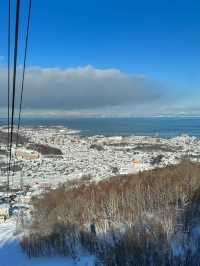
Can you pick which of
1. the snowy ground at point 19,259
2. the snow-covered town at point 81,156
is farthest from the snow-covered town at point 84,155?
the snowy ground at point 19,259

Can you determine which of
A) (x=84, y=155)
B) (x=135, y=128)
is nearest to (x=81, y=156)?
(x=84, y=155)

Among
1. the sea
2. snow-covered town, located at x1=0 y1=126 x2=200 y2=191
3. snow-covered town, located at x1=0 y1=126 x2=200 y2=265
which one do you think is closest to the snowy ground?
snow-covered town, located at x1=0 y1=126 x2=200 y2=265

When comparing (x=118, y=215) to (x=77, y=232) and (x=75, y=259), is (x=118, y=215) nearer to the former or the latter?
(x=77, y=232)

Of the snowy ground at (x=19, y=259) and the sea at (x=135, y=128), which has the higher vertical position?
the sea at (x=135, y=128)

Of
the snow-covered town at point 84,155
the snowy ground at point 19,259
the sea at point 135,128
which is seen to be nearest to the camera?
the snowy ground at point 19,259

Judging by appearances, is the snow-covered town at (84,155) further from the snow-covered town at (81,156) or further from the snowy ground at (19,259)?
the snowy ground at (19,259)

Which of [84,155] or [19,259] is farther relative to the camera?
[84,155]

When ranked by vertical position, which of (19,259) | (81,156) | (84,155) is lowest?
(81,156)

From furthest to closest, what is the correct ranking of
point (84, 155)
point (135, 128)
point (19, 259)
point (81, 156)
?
point (135, 128) → point (84, 155) → point (81, 156) → point (19, 259)

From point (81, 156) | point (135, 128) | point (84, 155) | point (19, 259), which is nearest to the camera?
point (19, 259)

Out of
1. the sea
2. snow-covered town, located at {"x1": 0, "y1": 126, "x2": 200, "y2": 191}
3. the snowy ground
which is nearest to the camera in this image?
the snowy ground

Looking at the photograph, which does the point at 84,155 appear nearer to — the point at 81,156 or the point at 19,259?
the point at 81,156

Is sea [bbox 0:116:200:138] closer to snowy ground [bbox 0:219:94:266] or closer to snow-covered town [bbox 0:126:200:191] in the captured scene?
snow-covered town [bbox 0:126:200:191]
